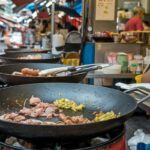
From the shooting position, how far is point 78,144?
151 centimetres

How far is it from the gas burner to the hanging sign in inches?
174

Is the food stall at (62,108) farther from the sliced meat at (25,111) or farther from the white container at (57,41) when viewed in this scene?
the white container at (57,41)

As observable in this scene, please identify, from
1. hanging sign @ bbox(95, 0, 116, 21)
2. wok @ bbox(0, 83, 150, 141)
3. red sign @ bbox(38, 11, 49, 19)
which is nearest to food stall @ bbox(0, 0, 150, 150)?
wok @ bbox(0, 83, 150, 141)

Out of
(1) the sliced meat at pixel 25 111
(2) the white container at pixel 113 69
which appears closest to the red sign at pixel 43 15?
(2) the white container at pixel 113 69

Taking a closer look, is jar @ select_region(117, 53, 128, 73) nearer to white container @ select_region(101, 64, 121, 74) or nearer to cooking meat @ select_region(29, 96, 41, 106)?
white container @ select_region(101, 64, 121, 74)

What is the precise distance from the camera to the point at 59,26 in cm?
915

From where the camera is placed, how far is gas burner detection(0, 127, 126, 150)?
1442 mm

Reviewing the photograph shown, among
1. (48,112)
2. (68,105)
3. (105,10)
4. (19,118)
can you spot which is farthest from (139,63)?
(19,118)

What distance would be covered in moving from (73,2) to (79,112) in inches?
283

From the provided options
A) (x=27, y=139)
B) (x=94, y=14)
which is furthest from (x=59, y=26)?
(x=27, y=139)

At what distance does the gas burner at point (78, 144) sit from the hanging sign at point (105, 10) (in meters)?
4.42

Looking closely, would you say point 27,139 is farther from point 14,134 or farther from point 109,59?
point 109,59

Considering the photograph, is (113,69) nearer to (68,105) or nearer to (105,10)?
(105,10)

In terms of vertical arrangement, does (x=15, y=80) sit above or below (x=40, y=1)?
below
